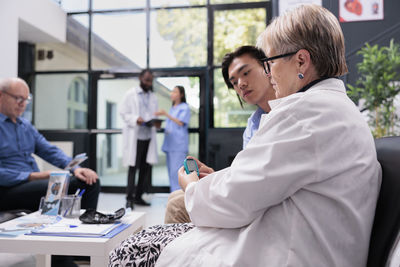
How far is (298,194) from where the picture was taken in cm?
76

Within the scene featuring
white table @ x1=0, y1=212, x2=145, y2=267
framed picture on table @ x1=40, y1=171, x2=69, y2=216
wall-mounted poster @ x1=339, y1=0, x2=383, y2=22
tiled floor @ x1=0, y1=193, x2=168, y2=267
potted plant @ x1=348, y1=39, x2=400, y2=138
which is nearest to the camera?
white table @ x1=0, y1=212, x2=145, y2=267

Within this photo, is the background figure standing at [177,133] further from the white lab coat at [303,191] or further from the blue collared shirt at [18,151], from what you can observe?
the white lab coat at [303,191]

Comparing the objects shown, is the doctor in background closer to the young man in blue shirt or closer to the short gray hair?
the short gray hair

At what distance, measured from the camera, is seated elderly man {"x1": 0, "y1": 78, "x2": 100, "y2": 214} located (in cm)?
217

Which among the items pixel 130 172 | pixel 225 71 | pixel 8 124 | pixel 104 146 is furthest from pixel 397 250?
pixel 104 146

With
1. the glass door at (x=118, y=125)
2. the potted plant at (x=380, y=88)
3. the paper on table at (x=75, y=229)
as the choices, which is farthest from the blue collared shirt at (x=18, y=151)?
the potted plant at (x=380, y=88)

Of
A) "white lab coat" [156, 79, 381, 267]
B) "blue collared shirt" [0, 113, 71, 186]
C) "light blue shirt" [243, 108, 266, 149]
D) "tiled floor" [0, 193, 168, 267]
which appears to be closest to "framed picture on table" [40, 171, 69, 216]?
"blue collared shirt" [0, 113, 71, 186]

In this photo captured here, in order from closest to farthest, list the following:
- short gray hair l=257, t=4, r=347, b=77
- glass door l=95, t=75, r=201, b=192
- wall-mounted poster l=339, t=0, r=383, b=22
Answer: short gray hair l=257, t=4, r=347, b=77 → wall-mounted poster l=339, t=0, r=383, b=22 → glass door l=95, t=75, r=201, b=192

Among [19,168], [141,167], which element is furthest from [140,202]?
[19,168]

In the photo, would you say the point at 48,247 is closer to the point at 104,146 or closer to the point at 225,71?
the point at 225,71

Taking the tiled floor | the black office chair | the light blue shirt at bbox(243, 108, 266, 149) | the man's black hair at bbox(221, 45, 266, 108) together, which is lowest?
the tiled floor

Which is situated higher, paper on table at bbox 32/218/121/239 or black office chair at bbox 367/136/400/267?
black office chair at bbox 367/136/400/267

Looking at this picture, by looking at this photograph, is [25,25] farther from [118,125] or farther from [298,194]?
[298,194]

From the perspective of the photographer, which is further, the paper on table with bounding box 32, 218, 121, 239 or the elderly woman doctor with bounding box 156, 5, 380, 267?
the paper on table with bounding box 32, 218, 121, 239
